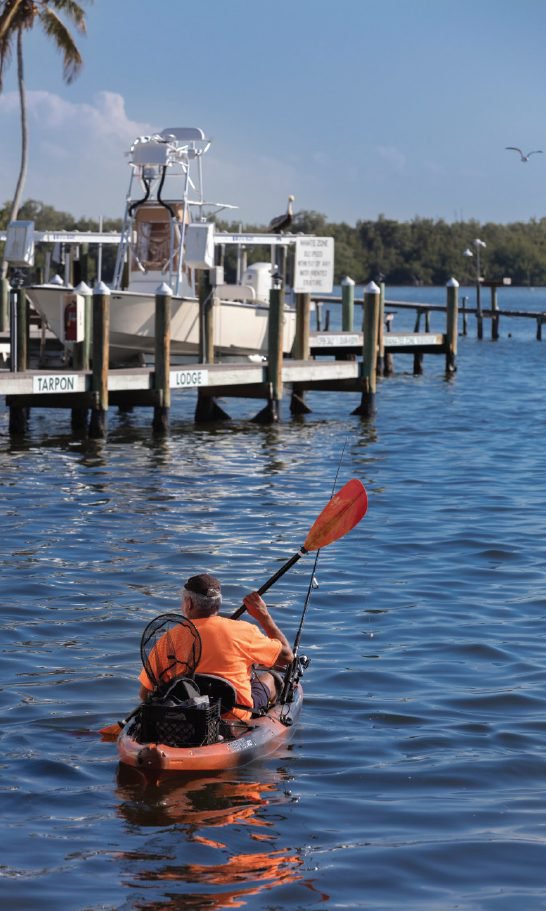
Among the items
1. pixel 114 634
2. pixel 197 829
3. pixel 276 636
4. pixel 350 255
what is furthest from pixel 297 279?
pixel 350 255

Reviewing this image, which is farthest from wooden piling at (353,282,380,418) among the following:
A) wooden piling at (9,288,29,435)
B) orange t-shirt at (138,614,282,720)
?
orange t-shirt at (138,614,282,720)

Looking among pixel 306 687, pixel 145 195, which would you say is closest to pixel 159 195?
pixel 145 195

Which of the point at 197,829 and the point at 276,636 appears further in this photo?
the point at 276,636

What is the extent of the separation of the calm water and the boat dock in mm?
970

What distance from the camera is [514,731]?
9055 millimetres

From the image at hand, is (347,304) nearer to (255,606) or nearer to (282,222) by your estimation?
(282,222)

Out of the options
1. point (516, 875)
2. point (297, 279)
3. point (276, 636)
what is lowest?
point (516, 875)

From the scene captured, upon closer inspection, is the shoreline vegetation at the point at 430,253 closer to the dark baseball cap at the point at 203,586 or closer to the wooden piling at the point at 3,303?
the wooden piling at the point at 3,303

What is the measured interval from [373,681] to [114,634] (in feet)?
7.03

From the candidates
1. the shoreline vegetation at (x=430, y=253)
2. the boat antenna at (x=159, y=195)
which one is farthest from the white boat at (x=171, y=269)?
the shoreline vegetation at (x=430, y=253)

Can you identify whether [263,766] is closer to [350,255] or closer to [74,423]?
[74,423]

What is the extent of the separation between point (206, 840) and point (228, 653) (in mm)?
1211

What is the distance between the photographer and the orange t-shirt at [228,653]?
8.13 metres

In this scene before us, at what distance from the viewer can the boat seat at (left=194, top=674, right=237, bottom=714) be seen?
26.8 feet
